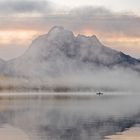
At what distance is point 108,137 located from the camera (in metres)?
83.0

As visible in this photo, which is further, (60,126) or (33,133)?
(60,126)

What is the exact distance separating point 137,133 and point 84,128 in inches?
479

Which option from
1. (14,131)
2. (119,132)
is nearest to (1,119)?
(14,131)

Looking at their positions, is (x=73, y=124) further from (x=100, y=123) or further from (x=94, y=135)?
(x=94, y=135)

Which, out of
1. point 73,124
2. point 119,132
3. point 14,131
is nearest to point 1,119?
point 73,124

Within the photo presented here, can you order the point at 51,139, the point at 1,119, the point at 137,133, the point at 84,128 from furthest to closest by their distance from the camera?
the point at 1,119
the point at 84,128
the point at 137,133
the point at 51,139

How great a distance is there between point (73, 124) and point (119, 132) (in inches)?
671

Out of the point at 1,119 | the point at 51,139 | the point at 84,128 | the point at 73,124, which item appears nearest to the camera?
the point at 51,139

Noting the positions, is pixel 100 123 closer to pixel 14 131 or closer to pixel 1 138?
pixel 14 131

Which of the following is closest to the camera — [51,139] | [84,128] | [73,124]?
[51,139]

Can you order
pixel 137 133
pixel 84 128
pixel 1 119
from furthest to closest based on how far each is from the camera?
1. pixel 1 119
2. pixel 84 128
3. pixel 137 133

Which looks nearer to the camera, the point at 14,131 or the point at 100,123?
the point at 14,131

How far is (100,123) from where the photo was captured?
353ft

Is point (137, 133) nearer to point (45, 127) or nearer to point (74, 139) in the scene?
point (74, 139)
